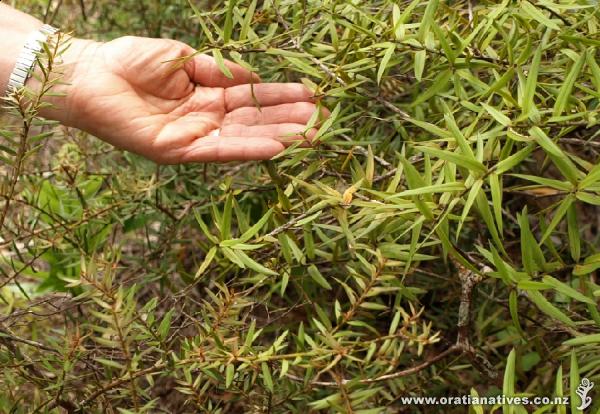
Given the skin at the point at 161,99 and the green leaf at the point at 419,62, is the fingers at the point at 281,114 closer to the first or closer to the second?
the skin at the point at 161,99

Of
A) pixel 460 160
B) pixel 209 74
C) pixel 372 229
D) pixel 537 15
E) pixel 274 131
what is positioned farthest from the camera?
pixel 209 74

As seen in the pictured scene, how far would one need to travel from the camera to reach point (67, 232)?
4.13 feet

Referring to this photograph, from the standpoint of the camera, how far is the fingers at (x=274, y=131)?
3.67 feet

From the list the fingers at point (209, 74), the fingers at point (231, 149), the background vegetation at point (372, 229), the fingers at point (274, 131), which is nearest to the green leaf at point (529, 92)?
the background vegetation at point (372, 229)

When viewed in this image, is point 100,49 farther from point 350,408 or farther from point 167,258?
point 350,408

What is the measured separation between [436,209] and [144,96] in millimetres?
803

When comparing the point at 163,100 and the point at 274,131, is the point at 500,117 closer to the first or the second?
the point at 274,131

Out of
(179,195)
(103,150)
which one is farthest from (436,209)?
(103,150)

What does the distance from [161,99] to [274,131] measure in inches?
13.7

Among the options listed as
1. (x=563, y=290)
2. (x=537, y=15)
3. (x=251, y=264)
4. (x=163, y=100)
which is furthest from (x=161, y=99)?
(x=563, y=290)

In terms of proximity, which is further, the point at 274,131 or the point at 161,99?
the point at 161,99

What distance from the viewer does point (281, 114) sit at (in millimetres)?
1247

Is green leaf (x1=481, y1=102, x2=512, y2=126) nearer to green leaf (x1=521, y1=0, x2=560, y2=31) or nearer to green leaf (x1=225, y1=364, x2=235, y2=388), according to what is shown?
green leaf (x1=521, y1=0, x2=560, y2=31)

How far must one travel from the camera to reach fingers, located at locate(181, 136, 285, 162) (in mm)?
1167
